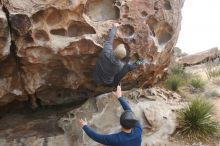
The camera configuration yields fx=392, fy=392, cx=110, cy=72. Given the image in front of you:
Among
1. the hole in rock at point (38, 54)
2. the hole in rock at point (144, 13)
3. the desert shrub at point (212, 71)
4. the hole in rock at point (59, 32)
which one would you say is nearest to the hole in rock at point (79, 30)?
the hole in rock at point (59, 32)

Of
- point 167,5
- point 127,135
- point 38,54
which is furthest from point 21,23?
point 167,5

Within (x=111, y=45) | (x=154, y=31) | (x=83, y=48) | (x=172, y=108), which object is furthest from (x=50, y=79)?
(x=172, y=108)

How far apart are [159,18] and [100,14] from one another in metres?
1.29

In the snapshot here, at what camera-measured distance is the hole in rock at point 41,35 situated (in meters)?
6.86

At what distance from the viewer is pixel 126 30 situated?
7551 millimetres

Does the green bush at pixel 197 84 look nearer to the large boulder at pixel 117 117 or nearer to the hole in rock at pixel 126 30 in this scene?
the large boulder at pixel 117 117

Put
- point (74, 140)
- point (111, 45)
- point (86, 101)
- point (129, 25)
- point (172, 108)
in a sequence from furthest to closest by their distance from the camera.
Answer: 1. point (172, 108)
2. point (86, 101)
3. point (74, 140)
4. point (129, 25)
5. point (111, 45)

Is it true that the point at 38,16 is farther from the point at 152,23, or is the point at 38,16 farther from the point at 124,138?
the point at 124,138

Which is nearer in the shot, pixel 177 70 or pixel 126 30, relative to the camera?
pixel 126 30

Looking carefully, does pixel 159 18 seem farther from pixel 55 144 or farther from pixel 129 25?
pixel 55 144

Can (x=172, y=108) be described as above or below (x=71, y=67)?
below

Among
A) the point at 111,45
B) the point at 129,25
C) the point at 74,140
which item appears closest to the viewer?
the point at 111,45

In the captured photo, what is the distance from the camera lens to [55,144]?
25.8ft

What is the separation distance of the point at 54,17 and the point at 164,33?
2.61 meters
